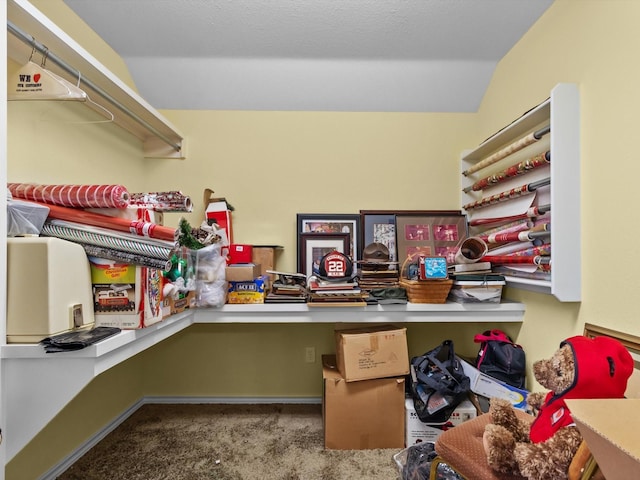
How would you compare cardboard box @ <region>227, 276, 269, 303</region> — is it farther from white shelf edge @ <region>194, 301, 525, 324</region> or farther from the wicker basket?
the wicker basket

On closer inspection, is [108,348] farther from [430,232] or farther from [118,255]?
[430,232]

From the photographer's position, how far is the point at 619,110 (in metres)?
1.23

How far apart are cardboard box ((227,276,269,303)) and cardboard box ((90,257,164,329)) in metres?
0.68

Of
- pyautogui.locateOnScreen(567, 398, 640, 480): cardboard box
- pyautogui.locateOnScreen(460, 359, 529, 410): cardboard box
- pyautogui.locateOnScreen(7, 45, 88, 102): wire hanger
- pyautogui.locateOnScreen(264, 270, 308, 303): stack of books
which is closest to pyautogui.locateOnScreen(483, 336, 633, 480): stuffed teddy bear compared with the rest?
pyautogui.locateOnScreen(567, 398, 640, 480): cardboard box

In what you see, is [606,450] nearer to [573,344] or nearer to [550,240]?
[573,344]

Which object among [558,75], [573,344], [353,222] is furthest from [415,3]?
[573,344]

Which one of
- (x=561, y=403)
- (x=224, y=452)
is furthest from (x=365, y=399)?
(x=561, y=403)

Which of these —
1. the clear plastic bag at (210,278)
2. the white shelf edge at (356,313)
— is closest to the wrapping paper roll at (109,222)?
the clear plastic bag at (210,278)

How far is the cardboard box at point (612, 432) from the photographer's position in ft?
1.83

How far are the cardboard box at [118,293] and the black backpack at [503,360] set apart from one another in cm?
184

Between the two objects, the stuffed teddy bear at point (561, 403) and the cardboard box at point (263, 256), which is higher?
the cardboard box at point (263, 256)

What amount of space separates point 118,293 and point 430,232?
6.63ft

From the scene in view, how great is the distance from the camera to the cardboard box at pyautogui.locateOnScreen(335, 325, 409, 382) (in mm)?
1798

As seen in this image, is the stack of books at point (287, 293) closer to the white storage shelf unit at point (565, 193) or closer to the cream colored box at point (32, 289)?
the cream colored box at point (32, 289)
